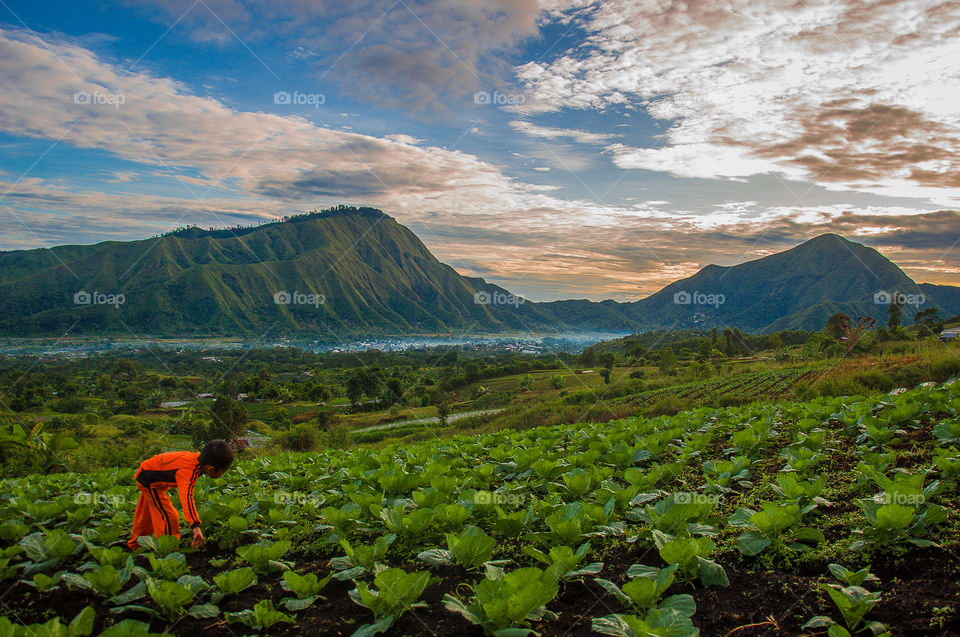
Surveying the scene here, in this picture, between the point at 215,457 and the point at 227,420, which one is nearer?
the point at 215,457

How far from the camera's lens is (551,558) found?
11.6ft

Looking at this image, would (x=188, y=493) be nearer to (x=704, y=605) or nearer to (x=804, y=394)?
(x=704, y=605)

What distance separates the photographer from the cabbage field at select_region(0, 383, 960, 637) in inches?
115

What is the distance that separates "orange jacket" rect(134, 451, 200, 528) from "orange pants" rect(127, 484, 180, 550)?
0.09 metres

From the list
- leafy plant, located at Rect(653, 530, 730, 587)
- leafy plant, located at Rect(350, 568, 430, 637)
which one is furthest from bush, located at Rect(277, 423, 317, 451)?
leafy plant, located at Rect(653, 530, 730, 587)

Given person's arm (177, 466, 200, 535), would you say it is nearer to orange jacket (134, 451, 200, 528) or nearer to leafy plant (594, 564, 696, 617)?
orange jacket (134, 451, 200, 528)

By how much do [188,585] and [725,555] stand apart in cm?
418

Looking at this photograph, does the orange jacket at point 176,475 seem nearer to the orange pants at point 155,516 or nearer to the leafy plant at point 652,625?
the orange pants at point 155,516

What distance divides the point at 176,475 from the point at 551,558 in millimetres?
4376

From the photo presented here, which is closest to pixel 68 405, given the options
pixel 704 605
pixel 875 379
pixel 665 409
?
pixel 665 409

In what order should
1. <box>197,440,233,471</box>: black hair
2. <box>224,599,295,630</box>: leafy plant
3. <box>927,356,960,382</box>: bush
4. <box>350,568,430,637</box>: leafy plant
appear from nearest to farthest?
<box>350,568,430,637</box>: leafy plant
<box>224,599,295,630</box>: leafy plant
<box>197,440,233,471</box>: black hair
<box>927,356,960,382</box>: bush

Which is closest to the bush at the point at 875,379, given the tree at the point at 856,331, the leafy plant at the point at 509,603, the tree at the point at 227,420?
the tree at the point at 856,331

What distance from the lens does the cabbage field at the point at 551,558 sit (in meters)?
2.91

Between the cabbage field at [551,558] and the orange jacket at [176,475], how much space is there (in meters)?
0.35
